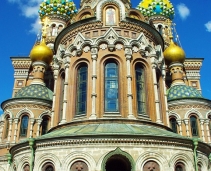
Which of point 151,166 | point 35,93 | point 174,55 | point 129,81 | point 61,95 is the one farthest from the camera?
point 174,55

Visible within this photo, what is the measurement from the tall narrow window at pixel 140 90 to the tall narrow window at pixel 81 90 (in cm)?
265

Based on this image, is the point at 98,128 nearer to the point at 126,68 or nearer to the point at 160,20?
the point at 126,68

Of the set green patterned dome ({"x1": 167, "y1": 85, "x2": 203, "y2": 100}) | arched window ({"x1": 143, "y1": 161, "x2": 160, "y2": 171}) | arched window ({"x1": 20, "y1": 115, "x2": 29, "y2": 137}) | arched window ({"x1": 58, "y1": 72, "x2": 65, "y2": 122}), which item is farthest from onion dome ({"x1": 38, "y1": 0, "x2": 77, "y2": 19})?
arched window ({"x1": 143, "y1": 161, "x2": 160, "y2": 171})

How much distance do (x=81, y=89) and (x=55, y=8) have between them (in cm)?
1822

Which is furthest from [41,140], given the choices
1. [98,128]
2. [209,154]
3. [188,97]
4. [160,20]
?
[160,20]

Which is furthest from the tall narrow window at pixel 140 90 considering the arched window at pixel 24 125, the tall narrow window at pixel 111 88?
the arched window at pixel 24 125

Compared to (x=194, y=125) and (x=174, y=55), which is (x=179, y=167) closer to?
(x=194, y=125)

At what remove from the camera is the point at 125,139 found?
39.9 feet

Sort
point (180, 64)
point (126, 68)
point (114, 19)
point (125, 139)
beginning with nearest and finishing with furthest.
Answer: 1. point (125, 139)
2. point (126, 68)
3. point (114, 19)
4. point (180, 64)

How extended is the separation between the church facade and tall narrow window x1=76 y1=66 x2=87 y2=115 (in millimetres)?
54

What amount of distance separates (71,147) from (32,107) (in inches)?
337

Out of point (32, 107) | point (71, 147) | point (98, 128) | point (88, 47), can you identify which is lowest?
point (71, 147)

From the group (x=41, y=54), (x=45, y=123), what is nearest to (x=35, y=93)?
(x=45, y=123)

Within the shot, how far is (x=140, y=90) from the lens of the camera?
15852 mm
